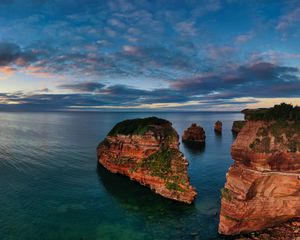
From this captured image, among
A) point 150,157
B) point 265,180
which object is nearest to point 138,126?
point 150,157

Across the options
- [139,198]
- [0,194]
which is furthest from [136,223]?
[0,194]

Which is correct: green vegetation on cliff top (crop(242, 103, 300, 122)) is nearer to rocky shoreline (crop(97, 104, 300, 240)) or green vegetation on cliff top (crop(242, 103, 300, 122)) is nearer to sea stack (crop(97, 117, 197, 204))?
rocky shoreline (crop(97, 104, 300, 240))

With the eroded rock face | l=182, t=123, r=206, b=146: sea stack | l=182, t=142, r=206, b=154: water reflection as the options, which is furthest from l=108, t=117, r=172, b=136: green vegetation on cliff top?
l=182, t=123, r=206, b=146: sea stack

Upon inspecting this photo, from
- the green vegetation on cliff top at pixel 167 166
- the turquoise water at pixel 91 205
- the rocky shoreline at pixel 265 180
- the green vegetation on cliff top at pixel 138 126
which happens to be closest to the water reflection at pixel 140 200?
the turquoise water at pixel 91 205

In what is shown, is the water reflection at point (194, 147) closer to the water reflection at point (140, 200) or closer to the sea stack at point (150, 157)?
the sea stack at point (150, 157)

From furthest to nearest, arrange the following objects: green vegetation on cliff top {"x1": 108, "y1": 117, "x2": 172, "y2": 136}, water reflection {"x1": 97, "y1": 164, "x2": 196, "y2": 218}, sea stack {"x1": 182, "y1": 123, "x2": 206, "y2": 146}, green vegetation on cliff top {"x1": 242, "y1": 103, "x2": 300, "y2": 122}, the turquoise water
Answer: sea stack {"x1": 182, "y1": 123, "x2": 206, "y2": 146} < green vegetation on cliff top {"x1": 108, "y1": 117, "x2": 172, "y2": 136} < water reflection {"x1": 97, "y1": 164, "x2": 196, "y2": 218} < the turquoise water < green vegetation on cliff top {"x1": 242, "y1": 103, "x2": 300, "y2": 122}

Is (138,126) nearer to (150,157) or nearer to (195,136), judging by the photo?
(150,157)
